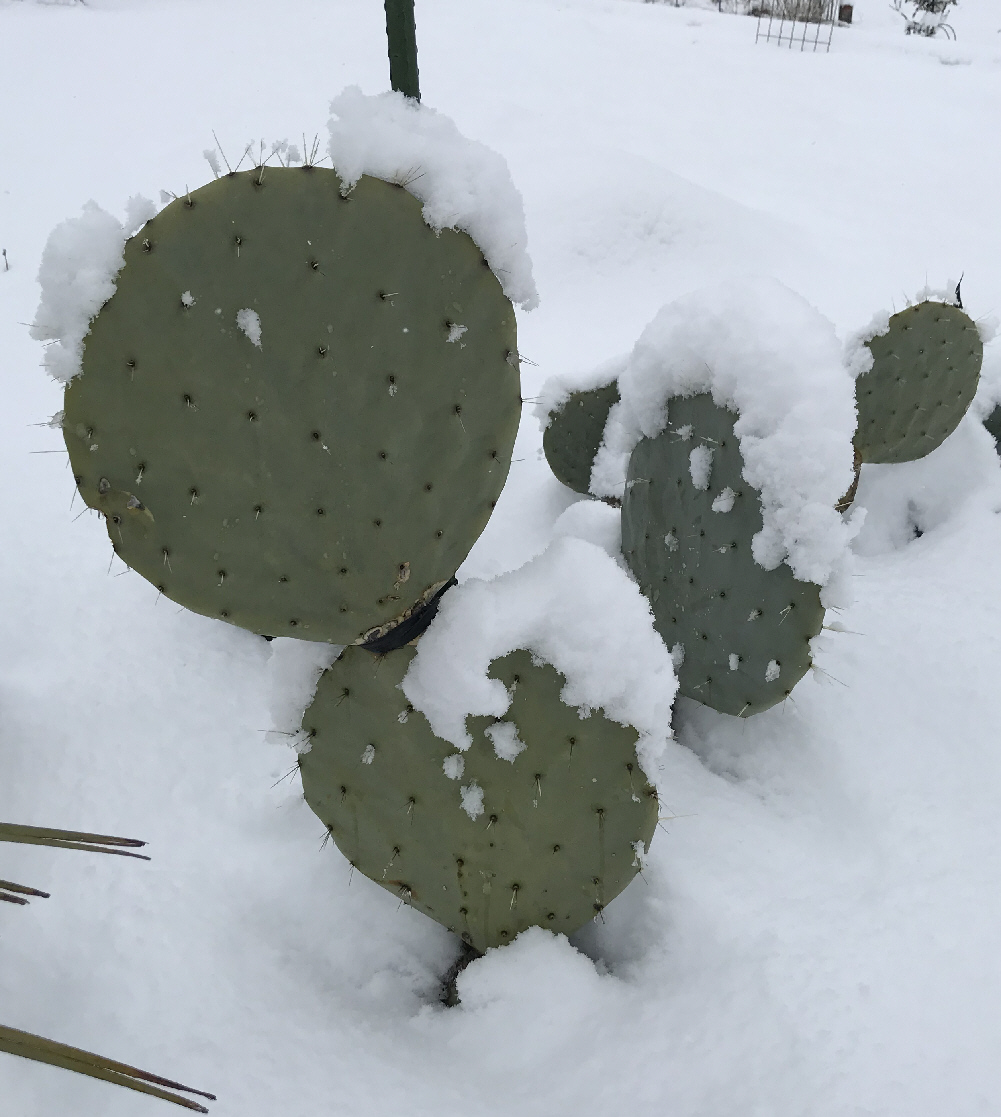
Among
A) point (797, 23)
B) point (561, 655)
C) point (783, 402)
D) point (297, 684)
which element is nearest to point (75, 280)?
point (297, 684)

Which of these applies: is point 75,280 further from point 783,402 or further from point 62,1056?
point 783,402

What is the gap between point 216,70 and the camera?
225 inches

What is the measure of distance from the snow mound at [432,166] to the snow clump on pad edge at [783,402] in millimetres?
454

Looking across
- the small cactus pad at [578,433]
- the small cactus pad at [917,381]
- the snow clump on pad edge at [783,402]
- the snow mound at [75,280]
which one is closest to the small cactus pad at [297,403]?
the snow mound at [75,280]

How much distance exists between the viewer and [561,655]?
0.98 m

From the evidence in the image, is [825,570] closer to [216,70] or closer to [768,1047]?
[768,1047]

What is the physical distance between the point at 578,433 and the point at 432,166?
4.13 ft

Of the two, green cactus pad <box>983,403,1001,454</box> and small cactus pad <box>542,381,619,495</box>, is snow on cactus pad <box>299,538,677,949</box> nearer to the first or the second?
small cactus pad <box>542,381,619,495</box>

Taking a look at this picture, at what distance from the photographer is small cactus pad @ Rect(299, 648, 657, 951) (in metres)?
0.99

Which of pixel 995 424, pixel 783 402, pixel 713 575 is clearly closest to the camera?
pixel 783 402

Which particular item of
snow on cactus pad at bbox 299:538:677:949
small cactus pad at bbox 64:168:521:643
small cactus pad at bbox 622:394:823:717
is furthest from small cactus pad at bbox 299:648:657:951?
small cactus pad at bbox 622:394:823:717

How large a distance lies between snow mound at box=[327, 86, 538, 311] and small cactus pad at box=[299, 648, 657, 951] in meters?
0.49

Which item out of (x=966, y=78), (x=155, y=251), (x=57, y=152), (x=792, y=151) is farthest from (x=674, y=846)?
(x=966, y=78)

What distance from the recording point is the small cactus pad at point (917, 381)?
185cm
